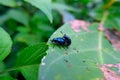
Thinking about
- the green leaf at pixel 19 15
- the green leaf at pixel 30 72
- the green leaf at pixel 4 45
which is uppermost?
the green leaf at pixel 4 45

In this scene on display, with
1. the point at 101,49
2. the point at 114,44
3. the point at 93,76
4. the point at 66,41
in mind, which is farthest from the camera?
the point at 114,44

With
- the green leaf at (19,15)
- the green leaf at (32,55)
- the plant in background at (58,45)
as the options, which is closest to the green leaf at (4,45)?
the plant in background at (58,45)

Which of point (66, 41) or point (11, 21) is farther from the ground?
point (66, 41)

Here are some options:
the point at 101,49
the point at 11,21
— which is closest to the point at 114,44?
the point at 101,49

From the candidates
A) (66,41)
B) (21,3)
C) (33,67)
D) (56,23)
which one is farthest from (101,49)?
(21,3)

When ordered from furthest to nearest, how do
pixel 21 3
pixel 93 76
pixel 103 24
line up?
pixel 21 3
pixel 103 24
pixel 93 76

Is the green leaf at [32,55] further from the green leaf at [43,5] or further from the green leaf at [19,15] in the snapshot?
the green leaf at [19,15]

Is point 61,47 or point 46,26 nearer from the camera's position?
point 61,47

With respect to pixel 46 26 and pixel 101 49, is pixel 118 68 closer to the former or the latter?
pixel 101 49
